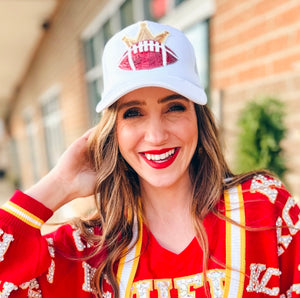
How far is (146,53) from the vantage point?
46.9 inches

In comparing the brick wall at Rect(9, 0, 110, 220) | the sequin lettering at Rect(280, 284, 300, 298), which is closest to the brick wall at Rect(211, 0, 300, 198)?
the sequin lettering at Rect(280, 284, 300, 298)

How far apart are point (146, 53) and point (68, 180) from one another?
67 cm

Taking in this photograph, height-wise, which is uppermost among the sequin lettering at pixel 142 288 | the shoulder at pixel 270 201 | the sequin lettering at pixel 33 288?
the shoulder at pixel 270 201

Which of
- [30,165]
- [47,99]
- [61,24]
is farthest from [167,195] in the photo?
[30,165]

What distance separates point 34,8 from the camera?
5719mm

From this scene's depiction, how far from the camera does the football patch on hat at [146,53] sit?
46.9 inches

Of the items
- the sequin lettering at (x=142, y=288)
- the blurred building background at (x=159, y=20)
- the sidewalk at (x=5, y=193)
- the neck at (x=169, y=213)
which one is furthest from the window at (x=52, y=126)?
the sequin lettering at (x=142, y=288)

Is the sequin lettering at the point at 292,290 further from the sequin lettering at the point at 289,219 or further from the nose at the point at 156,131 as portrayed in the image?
the nose at the point at 156,131

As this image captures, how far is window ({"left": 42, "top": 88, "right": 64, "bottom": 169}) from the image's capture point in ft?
Answer: 23.5

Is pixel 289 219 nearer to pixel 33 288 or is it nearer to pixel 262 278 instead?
pixel 262 278

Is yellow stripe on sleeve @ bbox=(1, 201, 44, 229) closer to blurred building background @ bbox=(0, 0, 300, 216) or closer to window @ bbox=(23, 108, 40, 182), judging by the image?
blurred building background @ bbox=(0, 0, 300, 216)

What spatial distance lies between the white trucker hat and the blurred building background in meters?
0.67

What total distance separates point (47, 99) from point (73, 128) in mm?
2826

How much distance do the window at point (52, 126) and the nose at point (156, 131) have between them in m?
5.92
